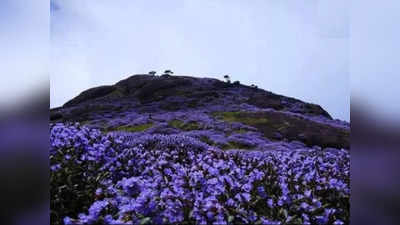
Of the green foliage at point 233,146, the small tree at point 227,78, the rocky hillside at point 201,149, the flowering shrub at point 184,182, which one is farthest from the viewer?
the green foliage at point 233,146

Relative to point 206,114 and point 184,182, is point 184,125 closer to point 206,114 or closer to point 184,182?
point 206,114

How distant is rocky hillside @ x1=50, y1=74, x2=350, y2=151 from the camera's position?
2768 mm

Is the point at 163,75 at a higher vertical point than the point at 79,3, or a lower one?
lower

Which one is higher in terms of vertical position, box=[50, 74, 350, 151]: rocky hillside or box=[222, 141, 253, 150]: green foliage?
box=[50, 74, 350, 151]: rocky hillside

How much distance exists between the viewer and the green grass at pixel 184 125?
9.34 feet

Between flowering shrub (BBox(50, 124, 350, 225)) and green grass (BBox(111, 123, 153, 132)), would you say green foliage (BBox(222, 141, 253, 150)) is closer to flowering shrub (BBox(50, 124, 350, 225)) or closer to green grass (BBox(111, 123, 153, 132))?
flowering shrub (BBox(50, 124, 350, 225))

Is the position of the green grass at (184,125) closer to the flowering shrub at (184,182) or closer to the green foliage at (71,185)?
the flowering shrub at (184,182)

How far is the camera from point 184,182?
2352mm

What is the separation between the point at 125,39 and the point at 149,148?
0.77m

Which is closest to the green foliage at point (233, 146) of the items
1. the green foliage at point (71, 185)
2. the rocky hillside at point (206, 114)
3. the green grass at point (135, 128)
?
the rocky hillside at point (206, 114)

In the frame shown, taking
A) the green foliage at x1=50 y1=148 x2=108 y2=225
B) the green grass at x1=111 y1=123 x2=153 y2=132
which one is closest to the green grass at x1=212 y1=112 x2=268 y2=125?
the green grass at x1=111 y1=123 x2=153 y2=132
